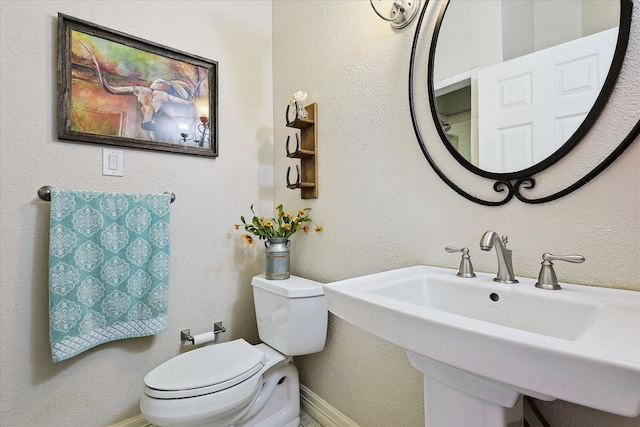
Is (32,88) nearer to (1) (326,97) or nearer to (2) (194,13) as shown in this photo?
(2) (194,13)

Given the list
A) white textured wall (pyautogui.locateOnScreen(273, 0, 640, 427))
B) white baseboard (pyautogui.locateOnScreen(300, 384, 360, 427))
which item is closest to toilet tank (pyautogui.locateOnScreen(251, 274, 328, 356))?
white textured wall (pyautogui.locateOnScreen(273, 0, 640, 427))

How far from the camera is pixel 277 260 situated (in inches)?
60.6

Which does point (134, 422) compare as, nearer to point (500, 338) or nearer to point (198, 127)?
point (198, 127)

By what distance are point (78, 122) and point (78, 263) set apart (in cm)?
60

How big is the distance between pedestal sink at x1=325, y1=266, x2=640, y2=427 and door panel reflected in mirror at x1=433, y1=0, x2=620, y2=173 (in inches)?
14.9

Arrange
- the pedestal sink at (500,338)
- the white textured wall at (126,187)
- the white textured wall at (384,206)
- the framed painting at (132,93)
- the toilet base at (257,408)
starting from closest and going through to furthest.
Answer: the pedestal sink at (500,338)
the white textured wall at (384,206)
the toilet base at (257,408)
the white textured wall at (126,187)
the framed painting at (132,93)

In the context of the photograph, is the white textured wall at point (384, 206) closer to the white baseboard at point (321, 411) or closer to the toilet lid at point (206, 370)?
the white baseboard at point (321, 411)

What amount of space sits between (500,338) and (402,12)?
116cm

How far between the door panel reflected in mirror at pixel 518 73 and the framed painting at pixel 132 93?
1.20 m

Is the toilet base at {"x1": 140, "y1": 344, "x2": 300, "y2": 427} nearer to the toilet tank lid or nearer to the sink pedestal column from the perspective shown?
the toilet tank lid

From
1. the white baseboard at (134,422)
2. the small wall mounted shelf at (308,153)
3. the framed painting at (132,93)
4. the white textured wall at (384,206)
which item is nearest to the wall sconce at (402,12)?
the white textured wall at (384,206)

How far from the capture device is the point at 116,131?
55.8 inches

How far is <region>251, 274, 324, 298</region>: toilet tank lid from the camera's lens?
53.8 inches

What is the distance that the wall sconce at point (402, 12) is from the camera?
113 centimetres
